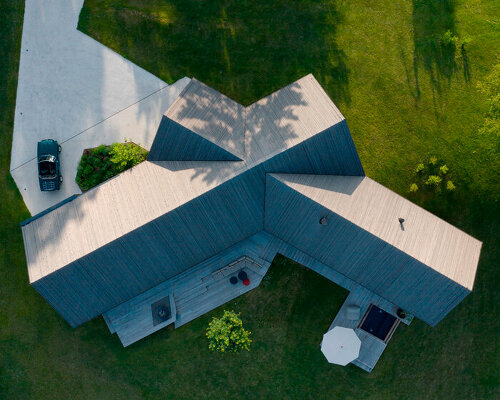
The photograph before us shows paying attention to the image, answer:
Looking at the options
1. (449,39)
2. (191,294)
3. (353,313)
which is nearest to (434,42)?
(449,39)

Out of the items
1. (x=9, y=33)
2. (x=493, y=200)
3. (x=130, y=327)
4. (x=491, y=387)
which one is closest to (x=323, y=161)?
(x=493, y=200)

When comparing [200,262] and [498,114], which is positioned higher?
[498,114]

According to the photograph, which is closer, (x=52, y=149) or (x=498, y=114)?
(x=498, y=114)

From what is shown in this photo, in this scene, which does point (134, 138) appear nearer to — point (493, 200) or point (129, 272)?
point (129, 272)

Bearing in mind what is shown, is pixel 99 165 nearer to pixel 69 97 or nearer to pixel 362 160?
pixel 69 97

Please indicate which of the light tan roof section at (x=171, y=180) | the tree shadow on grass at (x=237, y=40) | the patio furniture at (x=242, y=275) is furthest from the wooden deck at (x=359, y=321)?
the tree shadow on grass at (x=237, y=40)
